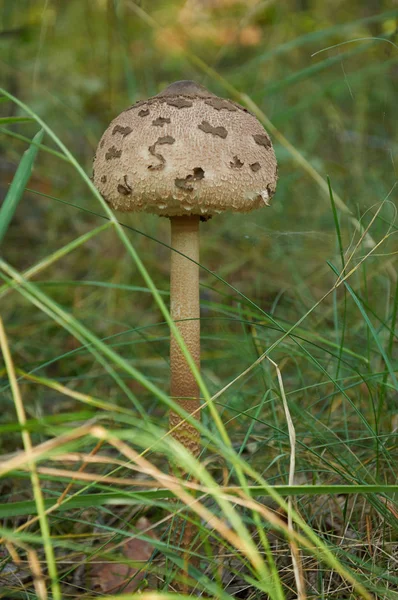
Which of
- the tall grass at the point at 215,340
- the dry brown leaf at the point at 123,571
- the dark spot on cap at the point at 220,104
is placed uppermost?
the dark spot on cap at the point at 220,104

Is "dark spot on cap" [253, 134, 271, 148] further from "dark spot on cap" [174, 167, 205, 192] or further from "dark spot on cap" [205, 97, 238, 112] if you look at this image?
"dark spot on cap" [174, 167, 205, 192]

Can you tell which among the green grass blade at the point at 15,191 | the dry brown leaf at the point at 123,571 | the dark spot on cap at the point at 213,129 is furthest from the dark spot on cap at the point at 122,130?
the dry brown leaf at the point at 123,571

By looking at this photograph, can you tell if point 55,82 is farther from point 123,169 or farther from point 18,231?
point 123,169

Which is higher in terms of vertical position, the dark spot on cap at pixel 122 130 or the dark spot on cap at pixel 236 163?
the dark spot on cap at pixel 122 130

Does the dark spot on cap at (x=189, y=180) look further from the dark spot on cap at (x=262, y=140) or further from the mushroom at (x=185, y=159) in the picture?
the dark spot on cap at (x=262, y=140)

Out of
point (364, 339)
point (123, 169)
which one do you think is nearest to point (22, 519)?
point (123, 169)

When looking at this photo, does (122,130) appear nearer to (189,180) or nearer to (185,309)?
(189,180)
